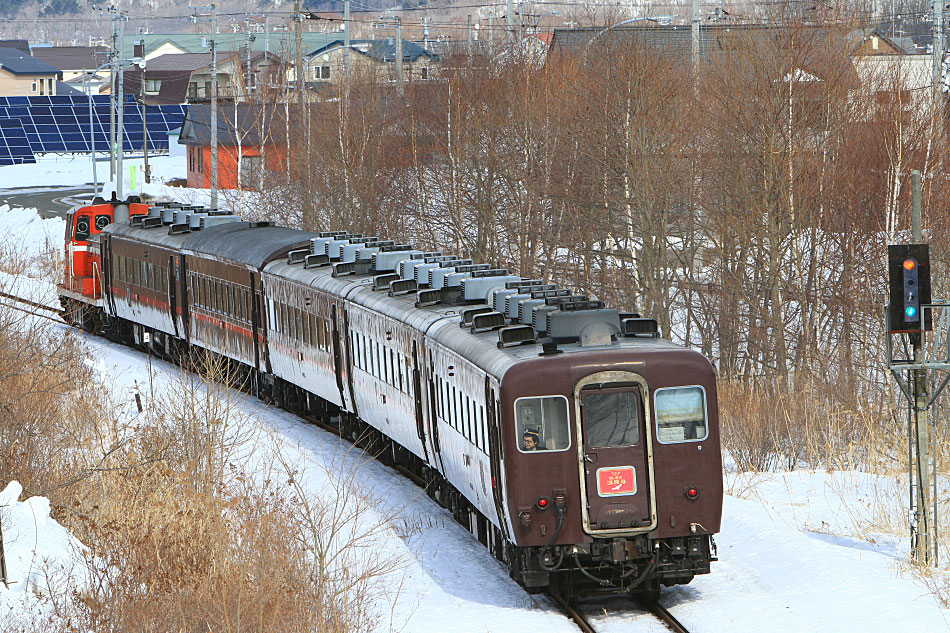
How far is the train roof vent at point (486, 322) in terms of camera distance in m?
14.6

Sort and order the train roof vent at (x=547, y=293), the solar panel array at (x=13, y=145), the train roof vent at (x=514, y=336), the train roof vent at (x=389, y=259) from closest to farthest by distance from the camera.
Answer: the train roof vent at (x=514, y=336), the train roof vent at (x=547, y=293), the train roof vent at (x=389, y=259), the solar panel array at (x=13, y=145)

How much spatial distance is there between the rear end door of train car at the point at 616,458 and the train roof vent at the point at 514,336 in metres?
1.12

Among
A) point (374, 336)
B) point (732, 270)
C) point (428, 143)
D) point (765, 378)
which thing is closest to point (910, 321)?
point (374, 336)

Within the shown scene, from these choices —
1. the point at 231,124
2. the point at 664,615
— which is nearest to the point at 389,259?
the point at 664,615

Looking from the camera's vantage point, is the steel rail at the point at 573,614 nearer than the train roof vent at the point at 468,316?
Yes

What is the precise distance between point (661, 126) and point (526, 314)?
22.1m

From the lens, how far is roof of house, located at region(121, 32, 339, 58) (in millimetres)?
109500

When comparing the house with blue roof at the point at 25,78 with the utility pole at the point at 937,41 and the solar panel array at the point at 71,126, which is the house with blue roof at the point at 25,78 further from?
the utility pole at the point at 937,41

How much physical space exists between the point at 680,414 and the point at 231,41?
368 ft

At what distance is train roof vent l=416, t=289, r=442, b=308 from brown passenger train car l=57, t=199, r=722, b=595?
0.08 feet

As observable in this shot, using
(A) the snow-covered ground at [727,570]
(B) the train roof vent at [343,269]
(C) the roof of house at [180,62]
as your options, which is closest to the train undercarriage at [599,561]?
(A) the snow-covered ground at [727,570]

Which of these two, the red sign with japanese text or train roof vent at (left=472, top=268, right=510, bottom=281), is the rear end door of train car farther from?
train roof vent at (left=472, top=268, right=510, bottom=281)

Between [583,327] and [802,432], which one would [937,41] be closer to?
[802,432]

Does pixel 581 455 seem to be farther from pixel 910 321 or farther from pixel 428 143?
pixel 428 143
